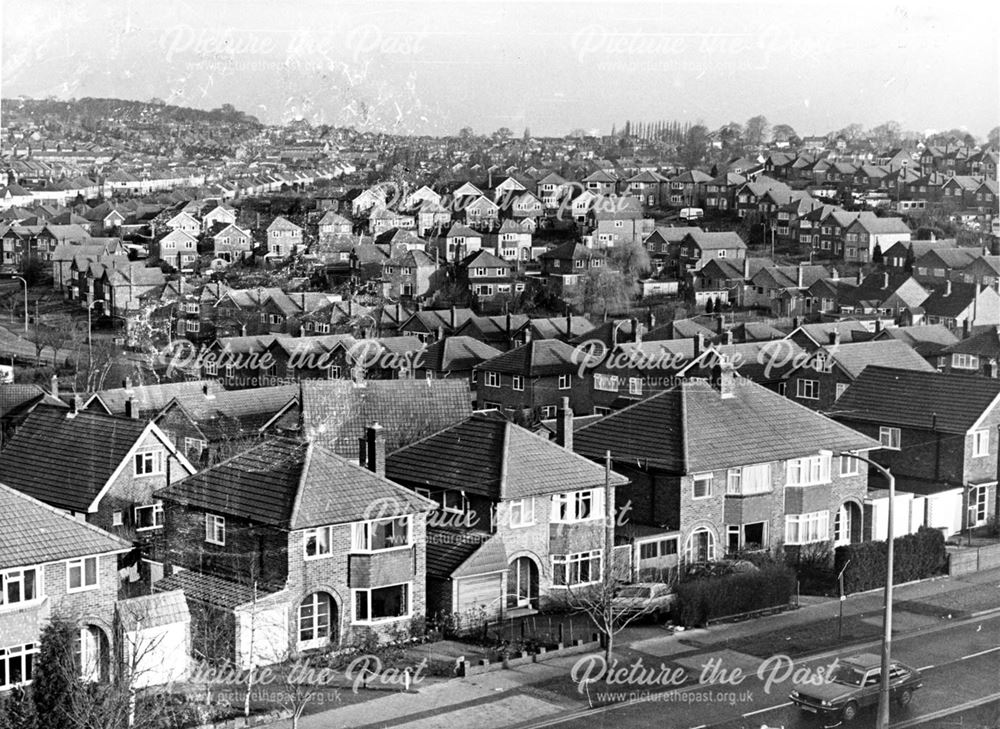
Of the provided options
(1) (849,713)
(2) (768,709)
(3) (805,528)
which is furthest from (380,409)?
(1) (849,713)

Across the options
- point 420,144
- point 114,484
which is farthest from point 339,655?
point 420,144

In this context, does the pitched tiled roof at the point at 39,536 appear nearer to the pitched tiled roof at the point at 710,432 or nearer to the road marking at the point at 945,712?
the pitched tiled roof at the point at 710,432

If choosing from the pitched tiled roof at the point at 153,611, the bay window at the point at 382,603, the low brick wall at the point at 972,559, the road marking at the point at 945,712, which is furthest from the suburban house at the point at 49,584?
the low brick wall at the point at 972,559

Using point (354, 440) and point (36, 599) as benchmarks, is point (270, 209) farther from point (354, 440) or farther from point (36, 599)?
point (36, 599)

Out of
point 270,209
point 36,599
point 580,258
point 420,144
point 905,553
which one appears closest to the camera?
point 36,599

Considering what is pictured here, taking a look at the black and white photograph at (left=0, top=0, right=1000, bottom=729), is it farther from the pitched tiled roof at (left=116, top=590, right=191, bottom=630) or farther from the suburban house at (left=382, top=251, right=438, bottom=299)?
the suburban house at (left=382, top=251, right=438, bottom=299)

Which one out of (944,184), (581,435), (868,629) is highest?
(944,184)

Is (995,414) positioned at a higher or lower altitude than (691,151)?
lower
